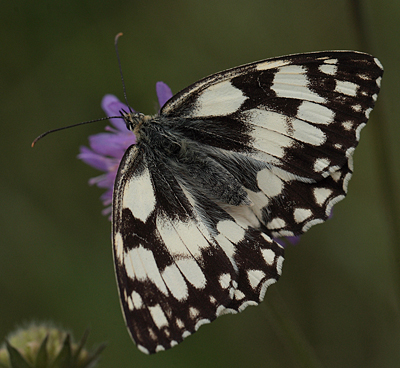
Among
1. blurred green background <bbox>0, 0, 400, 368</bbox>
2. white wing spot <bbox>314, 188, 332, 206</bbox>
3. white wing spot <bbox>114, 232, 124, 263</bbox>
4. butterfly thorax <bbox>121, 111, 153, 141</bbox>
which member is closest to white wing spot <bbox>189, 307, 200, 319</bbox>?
white wing spot <bbox>114, 232, 124, 263</bbox>

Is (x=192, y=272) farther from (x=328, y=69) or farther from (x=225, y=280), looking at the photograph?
(x=328, y=69)

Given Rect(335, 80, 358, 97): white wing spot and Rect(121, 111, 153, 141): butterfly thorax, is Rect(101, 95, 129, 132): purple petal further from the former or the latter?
Rect(335, 80, 358, 97): white wing spot

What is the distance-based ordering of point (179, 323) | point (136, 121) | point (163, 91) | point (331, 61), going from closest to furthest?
point (179, 323) → point (331, 61) → point (136, 121) → point (163, 91)

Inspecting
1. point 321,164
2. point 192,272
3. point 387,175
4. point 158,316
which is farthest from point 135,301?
point 387,175

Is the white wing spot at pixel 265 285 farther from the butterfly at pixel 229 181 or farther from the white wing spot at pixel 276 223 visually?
the white wing spot at pixel 276 223

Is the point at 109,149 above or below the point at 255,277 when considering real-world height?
above

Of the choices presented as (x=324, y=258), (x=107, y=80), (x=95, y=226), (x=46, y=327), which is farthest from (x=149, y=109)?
(x=46, y=327)

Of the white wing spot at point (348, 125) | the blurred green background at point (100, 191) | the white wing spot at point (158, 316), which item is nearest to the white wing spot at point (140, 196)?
the white wing spot at point (158, 316)
